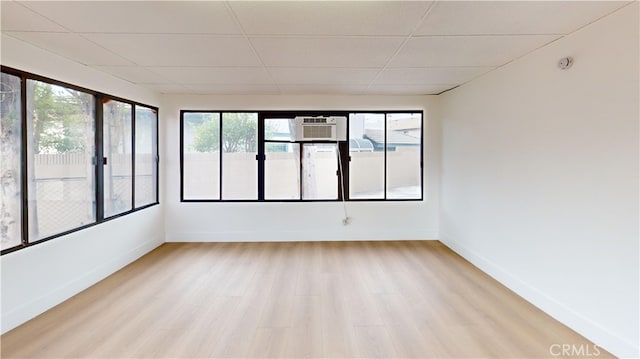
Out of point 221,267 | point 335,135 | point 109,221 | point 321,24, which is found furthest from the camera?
point 335,135

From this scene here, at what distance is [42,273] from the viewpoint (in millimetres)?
2969

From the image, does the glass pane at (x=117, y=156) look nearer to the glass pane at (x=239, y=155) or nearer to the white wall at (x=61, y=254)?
the white wall at (x=61, y=254)

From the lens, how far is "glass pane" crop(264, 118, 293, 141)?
17.7 ft

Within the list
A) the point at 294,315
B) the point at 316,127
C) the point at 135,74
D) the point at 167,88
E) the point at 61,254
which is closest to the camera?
the point at 294,315

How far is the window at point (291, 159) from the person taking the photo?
5355 mm

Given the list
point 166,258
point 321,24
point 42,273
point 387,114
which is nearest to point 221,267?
point 166,258

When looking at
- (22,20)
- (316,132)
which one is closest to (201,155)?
(316,132)

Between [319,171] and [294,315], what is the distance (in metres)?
2.90

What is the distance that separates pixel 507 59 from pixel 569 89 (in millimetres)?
807

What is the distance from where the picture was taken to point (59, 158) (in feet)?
10.7

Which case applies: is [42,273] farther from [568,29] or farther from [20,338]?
[568,29]

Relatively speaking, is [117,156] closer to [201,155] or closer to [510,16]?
[201,155]

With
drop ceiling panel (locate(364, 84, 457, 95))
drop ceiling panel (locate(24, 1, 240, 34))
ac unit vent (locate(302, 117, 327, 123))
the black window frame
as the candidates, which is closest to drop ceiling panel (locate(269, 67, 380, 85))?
drop ceiling panel (locate(364, 84, 457, 95))

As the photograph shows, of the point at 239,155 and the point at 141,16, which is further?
the point at 239,155
